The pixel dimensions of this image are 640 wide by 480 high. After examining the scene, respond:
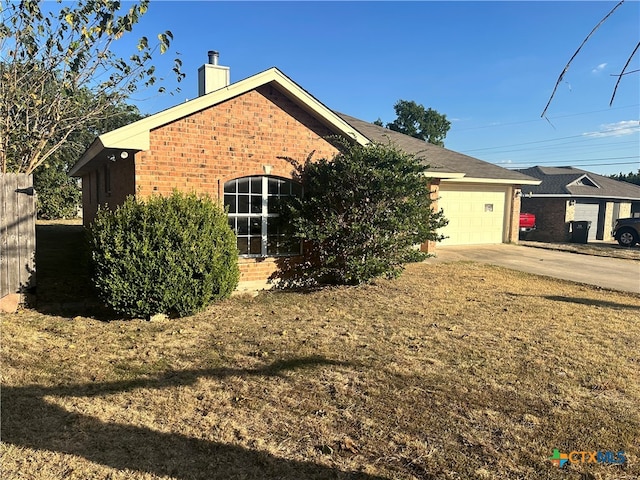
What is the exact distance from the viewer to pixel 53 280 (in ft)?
28.9

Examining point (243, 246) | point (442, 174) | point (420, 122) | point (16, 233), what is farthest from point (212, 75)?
point (420, 122)

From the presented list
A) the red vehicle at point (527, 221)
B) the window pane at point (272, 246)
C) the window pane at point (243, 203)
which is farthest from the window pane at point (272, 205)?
the red vehicle at point (527, 221)

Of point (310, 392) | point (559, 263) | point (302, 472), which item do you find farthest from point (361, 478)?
point (559, 263)

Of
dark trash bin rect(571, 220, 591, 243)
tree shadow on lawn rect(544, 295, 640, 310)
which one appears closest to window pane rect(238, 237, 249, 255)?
tree shadow on lawn rect(544, 295, 640, 310)

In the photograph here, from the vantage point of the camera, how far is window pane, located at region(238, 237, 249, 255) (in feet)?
29.5

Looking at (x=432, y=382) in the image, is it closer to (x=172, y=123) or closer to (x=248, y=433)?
(x=248, y=433)

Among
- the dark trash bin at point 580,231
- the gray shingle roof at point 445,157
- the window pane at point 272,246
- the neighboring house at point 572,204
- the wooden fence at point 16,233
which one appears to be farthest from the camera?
the neighboring house at point 572,204

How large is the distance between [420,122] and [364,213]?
57400 mm

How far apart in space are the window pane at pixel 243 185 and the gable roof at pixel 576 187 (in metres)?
19.6

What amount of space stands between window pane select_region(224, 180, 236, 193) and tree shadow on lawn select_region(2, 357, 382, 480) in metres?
5.27

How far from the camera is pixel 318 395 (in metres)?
4.39

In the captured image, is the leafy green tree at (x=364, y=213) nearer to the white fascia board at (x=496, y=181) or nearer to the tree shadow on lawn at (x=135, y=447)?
the tree shadow on lawn at (x=135, y=447)

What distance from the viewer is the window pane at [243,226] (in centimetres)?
896

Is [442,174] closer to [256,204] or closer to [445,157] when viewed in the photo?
[445,157]
